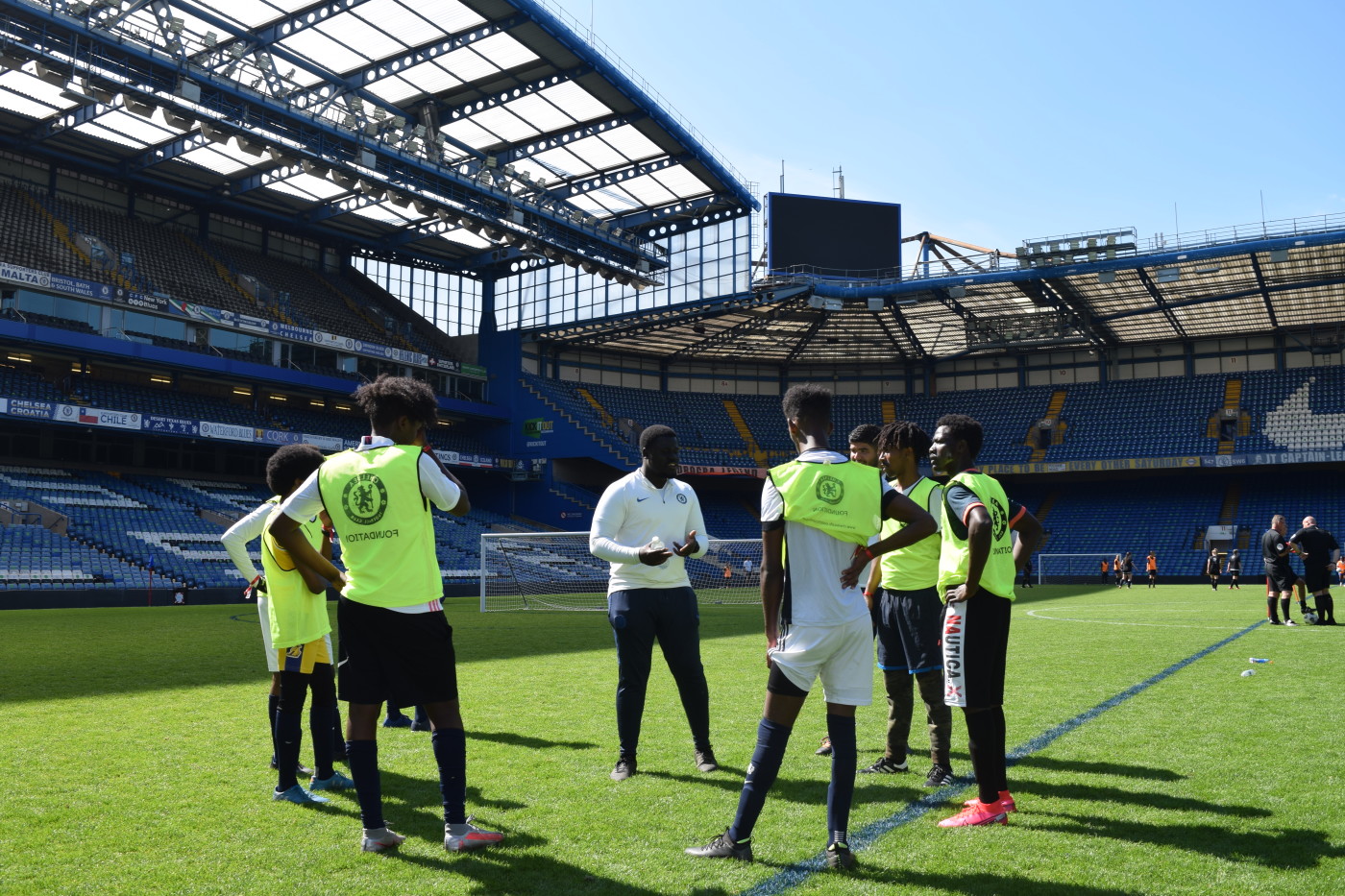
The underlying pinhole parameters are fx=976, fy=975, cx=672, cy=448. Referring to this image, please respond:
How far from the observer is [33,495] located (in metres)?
31.0

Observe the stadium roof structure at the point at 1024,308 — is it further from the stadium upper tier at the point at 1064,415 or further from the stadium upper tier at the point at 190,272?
the stadium upper tier at the point at 190,272

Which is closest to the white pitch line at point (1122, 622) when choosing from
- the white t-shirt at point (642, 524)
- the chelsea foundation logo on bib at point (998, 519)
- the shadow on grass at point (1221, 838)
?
the shadow on grass at point (1221, 838)

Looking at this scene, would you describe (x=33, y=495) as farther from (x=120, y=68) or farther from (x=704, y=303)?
(x=704, y=303)

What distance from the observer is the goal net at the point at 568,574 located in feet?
90.5

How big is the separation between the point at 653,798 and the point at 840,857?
155cm

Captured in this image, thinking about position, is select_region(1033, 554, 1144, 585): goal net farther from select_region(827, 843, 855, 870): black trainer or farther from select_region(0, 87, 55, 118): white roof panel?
select_region(0, 87, 55, 118): white roof panel

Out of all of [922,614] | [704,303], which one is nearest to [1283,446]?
[704,303]

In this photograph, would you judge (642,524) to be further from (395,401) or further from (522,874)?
(522,874)

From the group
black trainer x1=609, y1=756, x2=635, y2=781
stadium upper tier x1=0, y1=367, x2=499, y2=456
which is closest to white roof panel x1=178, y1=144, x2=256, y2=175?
stadium upper tier x1=0, y1=367, x2=499, y2=456

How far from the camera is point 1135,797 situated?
18.1 ft

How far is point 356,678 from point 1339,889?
429cm

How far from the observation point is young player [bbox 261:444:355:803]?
564 centimetres

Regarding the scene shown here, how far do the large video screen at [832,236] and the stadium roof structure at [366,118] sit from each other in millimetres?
2319

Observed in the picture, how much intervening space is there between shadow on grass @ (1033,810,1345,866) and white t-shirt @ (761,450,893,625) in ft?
5.53
